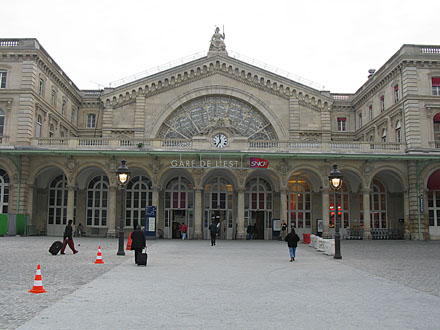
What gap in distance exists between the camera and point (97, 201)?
1517 inches

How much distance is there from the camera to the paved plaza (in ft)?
26.4

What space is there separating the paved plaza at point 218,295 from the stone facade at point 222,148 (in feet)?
56.4

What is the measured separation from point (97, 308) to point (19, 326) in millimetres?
1759

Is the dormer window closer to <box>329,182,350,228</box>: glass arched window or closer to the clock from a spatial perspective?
the clock

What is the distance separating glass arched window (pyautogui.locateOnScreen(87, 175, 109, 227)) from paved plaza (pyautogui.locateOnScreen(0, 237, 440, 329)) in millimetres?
20478

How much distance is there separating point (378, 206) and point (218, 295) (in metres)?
32.3

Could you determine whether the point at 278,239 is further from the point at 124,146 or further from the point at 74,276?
the point at 74,276

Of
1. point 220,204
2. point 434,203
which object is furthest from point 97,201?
point 434,203

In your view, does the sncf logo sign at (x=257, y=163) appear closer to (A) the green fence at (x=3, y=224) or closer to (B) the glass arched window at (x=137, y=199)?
(B) the glass arched window at (x=137, y=199)

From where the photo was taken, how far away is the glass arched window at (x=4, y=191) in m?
34.8

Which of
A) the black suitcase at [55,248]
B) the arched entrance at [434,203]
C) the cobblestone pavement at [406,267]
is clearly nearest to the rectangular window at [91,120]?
the black suitcase at [55,248]

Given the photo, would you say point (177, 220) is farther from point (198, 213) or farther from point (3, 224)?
point (3, 224)

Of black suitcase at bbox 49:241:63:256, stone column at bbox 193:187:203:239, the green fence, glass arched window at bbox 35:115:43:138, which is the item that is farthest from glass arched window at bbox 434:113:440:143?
the green fence

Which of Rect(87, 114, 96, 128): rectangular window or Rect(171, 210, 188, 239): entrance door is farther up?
Rect(87, 114, 96, 128): rectangular window
